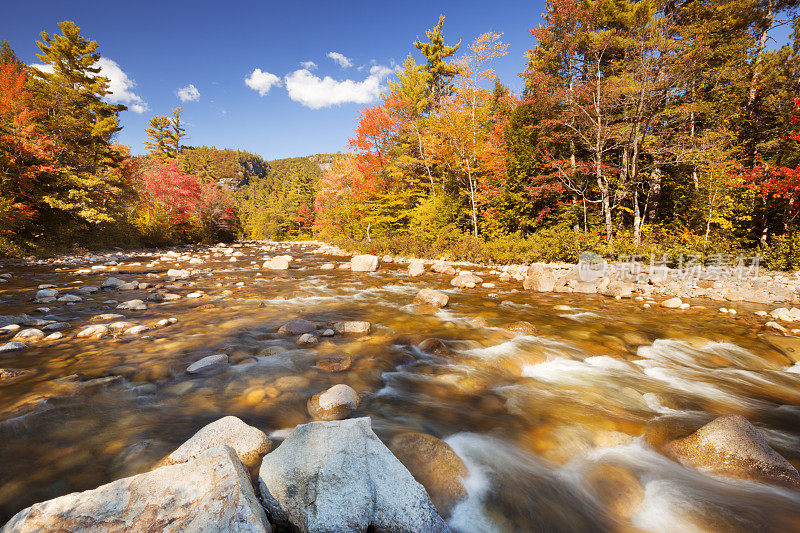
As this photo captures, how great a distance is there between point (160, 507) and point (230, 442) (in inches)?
46.7

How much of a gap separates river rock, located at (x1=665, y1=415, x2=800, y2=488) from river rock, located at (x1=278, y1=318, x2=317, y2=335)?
233 inches

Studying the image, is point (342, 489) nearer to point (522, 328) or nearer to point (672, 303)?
point (522, 328)

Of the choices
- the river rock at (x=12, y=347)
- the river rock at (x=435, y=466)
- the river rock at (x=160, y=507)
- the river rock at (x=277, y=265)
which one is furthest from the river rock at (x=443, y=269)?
the river rock at (x=160, y=507)

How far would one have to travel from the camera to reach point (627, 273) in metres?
11.8

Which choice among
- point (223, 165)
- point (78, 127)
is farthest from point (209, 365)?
point (223, 165)

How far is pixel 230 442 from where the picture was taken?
270 centimetres

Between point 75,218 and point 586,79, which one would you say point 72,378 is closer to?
point 586,79

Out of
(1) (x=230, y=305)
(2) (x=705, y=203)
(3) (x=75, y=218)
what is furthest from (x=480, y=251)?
(3) (x=75, y=218)

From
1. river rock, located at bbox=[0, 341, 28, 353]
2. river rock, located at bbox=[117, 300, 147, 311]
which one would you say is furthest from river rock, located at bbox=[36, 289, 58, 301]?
river rock, located at bbox=[0, 341, 28, 353]

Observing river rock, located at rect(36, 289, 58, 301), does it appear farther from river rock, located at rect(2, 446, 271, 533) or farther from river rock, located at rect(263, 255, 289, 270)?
river rock, located at rect(2, 446, 271, 533)

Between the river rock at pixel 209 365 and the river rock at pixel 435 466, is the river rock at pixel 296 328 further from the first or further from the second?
the river rock at pixel 435 466

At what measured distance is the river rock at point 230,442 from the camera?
8.45 ft

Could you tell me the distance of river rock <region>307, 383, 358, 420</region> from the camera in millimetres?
3635

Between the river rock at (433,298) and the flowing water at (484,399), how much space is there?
731 millimetres
